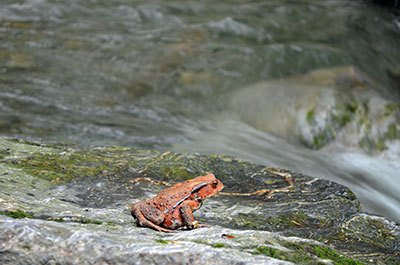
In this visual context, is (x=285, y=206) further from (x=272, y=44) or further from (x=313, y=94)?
(x=272, y=44)

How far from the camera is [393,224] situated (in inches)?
164

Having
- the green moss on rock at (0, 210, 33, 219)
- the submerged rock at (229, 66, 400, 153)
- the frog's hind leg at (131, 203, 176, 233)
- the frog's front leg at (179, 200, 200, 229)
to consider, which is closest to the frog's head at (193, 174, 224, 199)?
the frog's front leg at (179, 200, 200, 229)

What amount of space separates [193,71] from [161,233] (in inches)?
370

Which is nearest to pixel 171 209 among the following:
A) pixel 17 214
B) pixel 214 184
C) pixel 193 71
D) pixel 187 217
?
pixel 187 217

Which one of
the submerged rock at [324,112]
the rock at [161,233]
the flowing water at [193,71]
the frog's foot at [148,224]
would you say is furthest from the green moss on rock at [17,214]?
the submerged rock at [324,112]

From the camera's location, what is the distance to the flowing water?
854 cm

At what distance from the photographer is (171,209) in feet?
11.0

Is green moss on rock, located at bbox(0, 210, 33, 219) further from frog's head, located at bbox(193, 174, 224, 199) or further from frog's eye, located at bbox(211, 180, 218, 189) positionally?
frog's eye, located at bbox(211, 180, 218, 189)

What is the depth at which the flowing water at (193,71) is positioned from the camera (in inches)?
336

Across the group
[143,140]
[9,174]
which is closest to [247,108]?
[143,140]

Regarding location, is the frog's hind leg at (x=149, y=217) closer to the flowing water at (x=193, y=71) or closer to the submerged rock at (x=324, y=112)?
the flowing water at (x=193, y=71)

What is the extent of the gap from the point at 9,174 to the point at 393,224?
373cm

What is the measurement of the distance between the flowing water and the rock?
2609 mm

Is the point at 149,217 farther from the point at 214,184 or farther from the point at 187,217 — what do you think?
the point at 214,184
